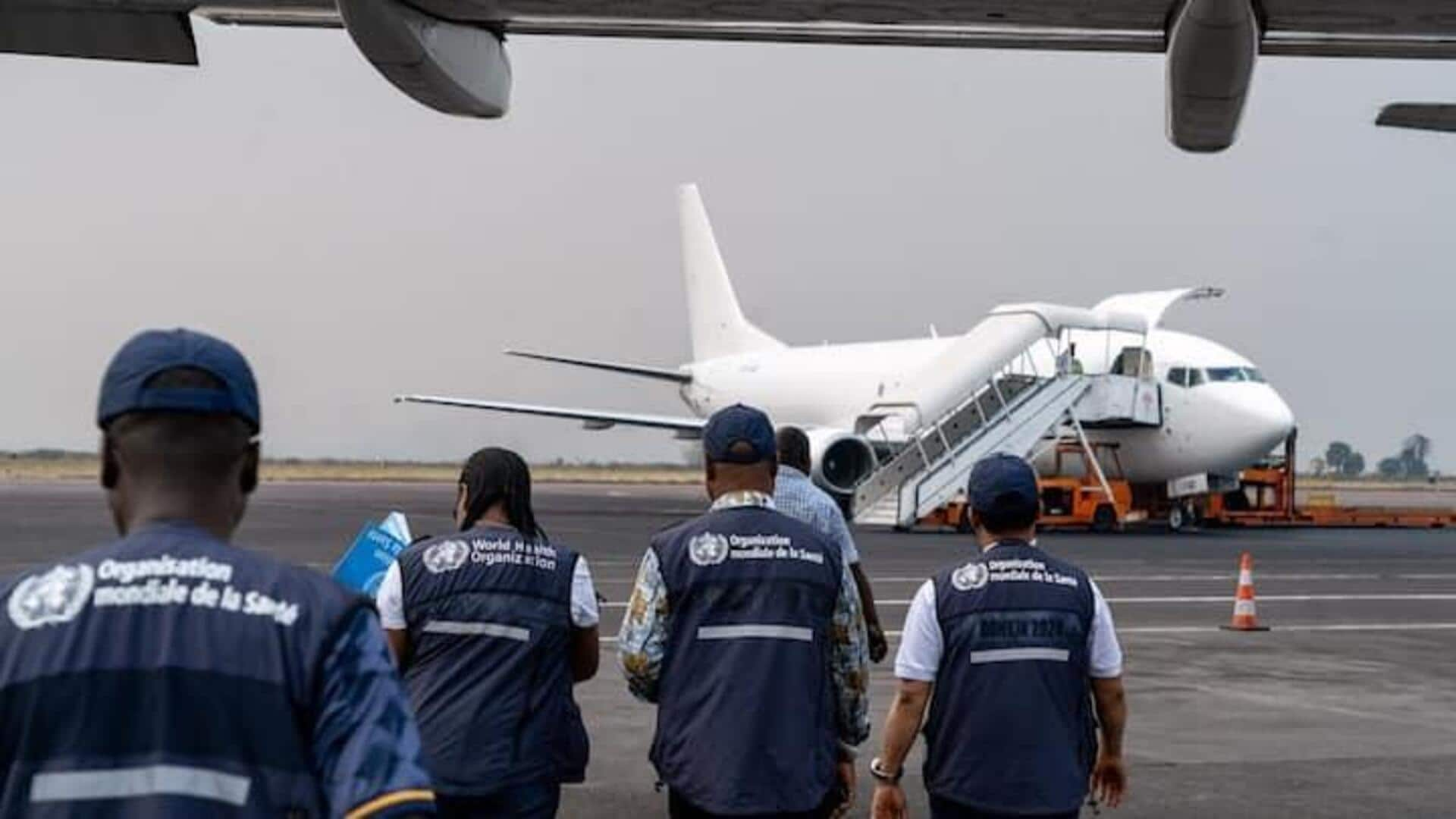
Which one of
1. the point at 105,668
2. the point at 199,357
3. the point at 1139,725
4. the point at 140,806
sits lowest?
the point at 1139,725

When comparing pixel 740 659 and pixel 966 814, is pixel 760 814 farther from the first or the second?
pixel 966 814

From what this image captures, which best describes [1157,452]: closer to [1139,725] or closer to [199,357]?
[1139,725]

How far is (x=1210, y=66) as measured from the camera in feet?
15.2

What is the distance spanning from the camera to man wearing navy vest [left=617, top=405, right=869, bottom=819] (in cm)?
492

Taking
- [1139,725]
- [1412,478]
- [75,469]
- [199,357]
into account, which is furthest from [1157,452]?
[1412,478]

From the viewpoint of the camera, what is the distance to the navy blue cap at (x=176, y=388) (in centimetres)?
249

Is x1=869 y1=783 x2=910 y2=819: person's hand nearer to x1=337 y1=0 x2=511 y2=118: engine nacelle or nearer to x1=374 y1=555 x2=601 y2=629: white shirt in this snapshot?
x1=374 y1=555 x2=601 y2=629: white shirt

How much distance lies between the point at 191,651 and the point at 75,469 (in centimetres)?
10114

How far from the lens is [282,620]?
93.1 inches

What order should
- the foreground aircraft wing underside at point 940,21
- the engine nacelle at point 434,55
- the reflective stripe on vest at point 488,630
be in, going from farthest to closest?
the reflective stripe on vest at point 488,630
the foreground aircraft wing underside at point 940,21
the engine nacelle at point 434,55

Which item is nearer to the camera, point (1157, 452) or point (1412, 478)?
point (1157, 452)

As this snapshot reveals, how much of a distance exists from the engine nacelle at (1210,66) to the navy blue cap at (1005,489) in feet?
3.25

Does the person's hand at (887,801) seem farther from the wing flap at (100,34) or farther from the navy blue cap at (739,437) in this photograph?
the wing flap at (100,34)

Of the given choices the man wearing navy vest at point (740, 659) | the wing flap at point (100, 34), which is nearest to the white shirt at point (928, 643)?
the man wearing navy vest at point (740, 659)
